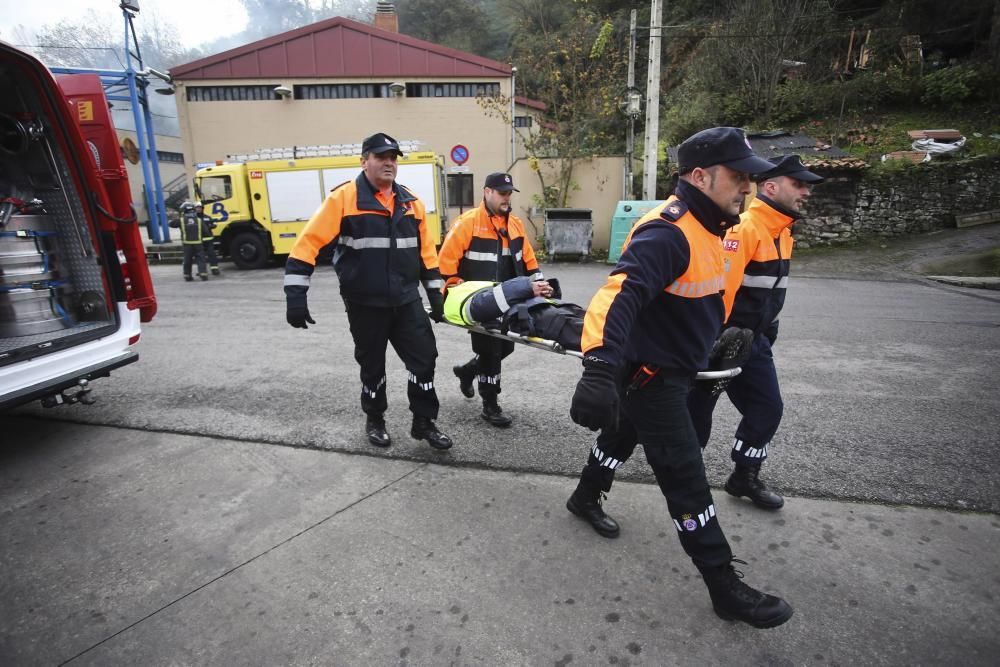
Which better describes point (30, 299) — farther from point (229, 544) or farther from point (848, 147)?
point (848, 147)

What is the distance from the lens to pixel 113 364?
369 cm

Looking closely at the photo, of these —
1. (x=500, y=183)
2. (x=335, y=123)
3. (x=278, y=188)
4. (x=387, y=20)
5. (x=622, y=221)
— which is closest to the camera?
(x=500, y=183)

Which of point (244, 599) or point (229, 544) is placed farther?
point (229, 544)

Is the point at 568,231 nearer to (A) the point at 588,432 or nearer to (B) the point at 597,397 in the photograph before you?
(A) the point at 588,432

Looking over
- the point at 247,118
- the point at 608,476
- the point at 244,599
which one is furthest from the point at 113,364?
the point at 247,118

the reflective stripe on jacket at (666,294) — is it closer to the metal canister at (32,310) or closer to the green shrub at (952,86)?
the metal canister at (32,310)

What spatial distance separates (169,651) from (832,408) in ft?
14.5

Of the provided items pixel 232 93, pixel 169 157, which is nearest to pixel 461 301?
pixel 232 93

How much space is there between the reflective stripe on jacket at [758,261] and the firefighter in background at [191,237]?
1151 cm

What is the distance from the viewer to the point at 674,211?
6.67 feet

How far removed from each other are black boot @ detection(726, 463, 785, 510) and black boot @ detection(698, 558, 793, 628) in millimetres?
837

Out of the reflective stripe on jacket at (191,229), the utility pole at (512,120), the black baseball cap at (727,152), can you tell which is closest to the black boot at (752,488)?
the black baseball cap at (727,152)

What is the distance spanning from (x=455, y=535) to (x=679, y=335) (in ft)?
4.75

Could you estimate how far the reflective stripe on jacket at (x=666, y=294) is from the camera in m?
1.93
